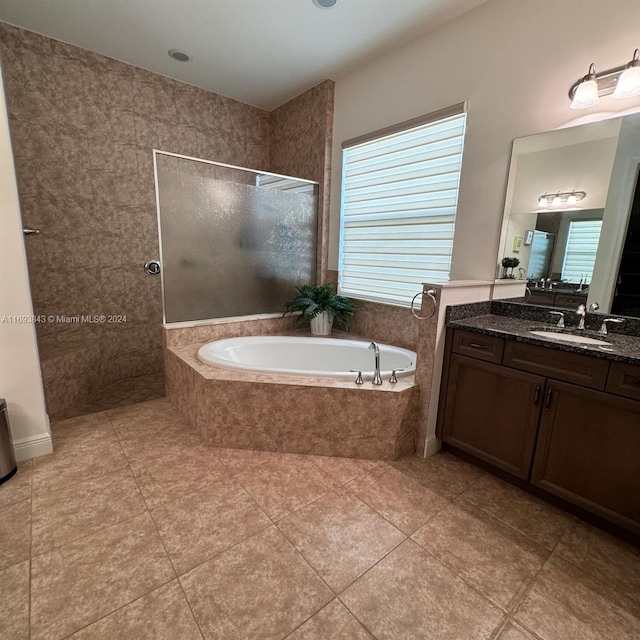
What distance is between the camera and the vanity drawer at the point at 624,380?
1.32 meters

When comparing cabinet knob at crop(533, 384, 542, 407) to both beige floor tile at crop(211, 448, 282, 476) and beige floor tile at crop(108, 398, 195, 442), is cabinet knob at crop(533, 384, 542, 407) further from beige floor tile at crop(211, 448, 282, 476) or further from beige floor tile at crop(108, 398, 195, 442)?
beige floor tile at crop(108, 398, 195, 442)

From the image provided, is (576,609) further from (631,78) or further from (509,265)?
(631,78)

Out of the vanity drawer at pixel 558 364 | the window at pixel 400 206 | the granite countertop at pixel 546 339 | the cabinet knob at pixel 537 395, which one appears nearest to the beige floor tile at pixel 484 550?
the cabinet knob at pixel 537 395

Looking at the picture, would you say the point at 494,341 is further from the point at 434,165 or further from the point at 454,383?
the point at 434,165

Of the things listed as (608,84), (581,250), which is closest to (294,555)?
(581,250)

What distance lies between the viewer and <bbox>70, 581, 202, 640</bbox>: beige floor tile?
41.0 inches

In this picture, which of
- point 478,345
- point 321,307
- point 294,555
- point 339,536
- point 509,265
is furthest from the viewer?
point 321,307

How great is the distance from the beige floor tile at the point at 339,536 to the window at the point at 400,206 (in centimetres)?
170

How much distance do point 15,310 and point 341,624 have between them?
83.5 inches

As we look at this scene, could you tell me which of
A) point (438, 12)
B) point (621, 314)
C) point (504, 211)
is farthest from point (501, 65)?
point (621, 314)

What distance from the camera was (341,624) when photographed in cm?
109

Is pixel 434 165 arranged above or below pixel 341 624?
above

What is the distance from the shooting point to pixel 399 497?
1.69 metres

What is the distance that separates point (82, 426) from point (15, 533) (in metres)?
0.96
